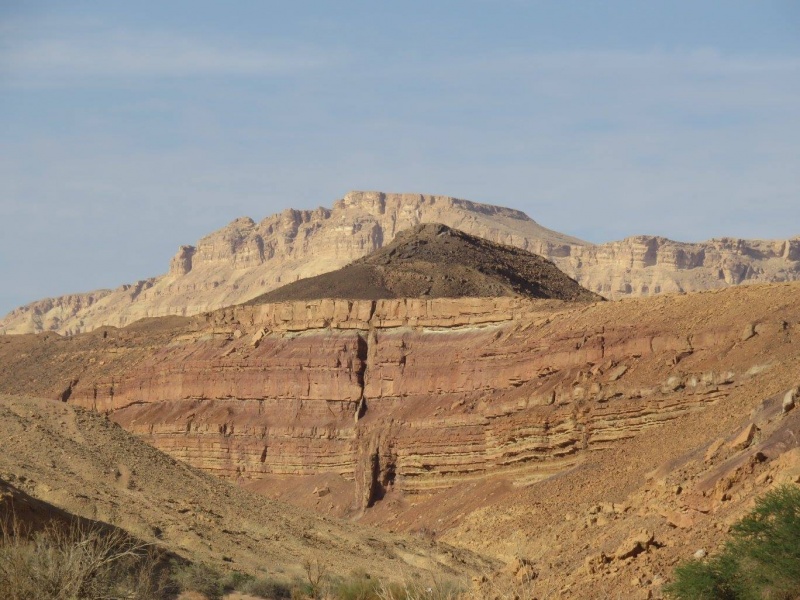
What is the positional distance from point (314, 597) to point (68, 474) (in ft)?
37.6

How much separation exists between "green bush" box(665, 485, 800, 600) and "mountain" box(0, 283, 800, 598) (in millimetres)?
1299

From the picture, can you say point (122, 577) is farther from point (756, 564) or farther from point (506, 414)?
point (506, 414)

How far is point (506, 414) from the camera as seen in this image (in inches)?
2611

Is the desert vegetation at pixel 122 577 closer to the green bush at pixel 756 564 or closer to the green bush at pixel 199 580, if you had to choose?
the green bush at pixel 199 580

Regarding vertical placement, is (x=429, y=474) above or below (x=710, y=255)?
below

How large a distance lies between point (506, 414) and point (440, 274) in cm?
3682

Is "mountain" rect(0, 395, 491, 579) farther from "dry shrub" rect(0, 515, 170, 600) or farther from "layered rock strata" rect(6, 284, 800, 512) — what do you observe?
"layered rock strata" rect(6, 284, 800, 512)

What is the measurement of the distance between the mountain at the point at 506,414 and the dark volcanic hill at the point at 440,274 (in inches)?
491

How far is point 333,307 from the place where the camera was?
82.4 m

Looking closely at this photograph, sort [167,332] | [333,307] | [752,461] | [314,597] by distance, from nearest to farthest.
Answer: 1. [752,461]
2. [314,597]
3. [333,307]
4. [167,332]

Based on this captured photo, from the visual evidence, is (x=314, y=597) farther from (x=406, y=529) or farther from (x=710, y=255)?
(x=710, y=255)

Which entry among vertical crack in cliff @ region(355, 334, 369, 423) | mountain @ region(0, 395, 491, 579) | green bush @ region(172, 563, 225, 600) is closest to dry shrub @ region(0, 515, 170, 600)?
green bush @ region(172, 563, 225, 600)

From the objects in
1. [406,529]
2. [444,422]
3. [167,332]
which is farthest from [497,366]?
[167,332]

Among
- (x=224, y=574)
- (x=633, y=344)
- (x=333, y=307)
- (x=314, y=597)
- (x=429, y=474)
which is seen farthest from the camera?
(x=333, y=307)
